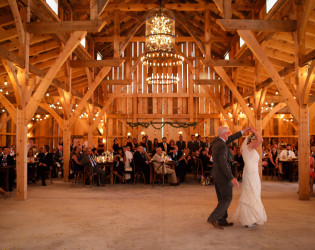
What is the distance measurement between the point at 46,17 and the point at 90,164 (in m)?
4.32

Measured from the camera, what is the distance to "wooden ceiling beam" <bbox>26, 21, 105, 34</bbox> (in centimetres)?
691

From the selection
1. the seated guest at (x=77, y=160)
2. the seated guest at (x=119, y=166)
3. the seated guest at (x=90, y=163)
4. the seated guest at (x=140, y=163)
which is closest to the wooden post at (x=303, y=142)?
the seated guest at (x=140, y=163)

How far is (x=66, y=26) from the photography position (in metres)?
7.20

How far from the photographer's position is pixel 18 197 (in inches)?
285

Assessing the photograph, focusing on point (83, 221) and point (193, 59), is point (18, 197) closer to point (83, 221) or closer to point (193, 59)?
point (83, 221)

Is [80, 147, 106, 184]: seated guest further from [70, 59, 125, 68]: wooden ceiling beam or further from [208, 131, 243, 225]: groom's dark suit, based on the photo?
[208, 131, 243, 225]: groom's dark suit

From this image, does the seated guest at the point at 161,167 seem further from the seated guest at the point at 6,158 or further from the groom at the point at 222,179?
the groom at the point at 222,179

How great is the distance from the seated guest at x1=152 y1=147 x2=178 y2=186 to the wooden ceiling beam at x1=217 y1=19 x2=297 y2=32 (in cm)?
401

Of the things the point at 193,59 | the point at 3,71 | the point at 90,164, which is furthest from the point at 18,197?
the point at 193,59

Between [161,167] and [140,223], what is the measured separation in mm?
4664

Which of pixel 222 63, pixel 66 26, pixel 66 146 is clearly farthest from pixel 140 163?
pixel 66 26

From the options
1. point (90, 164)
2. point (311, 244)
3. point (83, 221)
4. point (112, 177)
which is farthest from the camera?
point (112, 177)

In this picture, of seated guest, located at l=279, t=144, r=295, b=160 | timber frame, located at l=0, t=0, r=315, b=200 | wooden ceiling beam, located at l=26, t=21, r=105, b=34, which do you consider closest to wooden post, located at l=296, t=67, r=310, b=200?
timber frame, located at l=0, t=0, r=315, b=200

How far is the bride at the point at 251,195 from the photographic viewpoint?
4664mm
